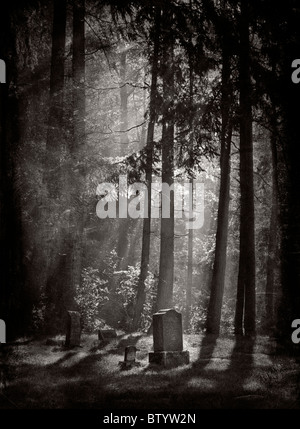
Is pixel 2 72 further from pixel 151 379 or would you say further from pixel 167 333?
pixel 167 333

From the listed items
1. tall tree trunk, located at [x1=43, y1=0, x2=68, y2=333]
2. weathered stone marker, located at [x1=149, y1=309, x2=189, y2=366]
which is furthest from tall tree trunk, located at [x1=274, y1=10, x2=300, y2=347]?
tall tree trunk, located at [x1=43, y1=0, x2=68, y2=333]

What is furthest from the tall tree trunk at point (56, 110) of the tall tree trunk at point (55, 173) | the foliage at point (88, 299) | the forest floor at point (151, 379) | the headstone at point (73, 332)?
the forest floor at point (151, 379)

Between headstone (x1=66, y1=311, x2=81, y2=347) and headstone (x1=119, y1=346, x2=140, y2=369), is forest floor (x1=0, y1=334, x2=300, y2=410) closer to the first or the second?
headstone (x1=119, y1=346, x2=140, y2=369)

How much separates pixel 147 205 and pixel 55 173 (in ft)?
15.7

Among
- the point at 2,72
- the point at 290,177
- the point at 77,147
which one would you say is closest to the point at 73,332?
the point at 77,147

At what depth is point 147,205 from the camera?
19.9 meters

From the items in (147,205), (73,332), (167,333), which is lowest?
(73,332)

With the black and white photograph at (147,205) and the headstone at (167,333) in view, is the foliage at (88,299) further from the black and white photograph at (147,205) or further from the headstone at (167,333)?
the headstone at (167,333)

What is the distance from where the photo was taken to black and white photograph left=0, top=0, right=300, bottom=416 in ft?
24.5

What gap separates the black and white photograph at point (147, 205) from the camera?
7.47m

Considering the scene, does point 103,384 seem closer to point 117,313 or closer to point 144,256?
point 144,256

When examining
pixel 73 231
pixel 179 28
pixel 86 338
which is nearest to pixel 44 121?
pixel 73 231

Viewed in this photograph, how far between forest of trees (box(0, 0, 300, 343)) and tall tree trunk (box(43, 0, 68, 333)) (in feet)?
0.14

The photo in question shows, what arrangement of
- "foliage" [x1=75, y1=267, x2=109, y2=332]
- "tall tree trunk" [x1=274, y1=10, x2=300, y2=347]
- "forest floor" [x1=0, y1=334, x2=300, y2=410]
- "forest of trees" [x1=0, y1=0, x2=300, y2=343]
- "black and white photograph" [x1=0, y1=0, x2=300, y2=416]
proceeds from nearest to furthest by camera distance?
"forest floor" [x1=0, y1=334, x2=300, y2=410]
"black and white photograph" [x1=0, y1=0, x2=300, y2=416]
"tall tree trunk" [x1=274, y1=10, x2=300, y2=347]
"forest of trees" [x1=0, y1=0, x2=300, y2=343]
"foliage" [x1=75, y1=267, x2=109, y2=332]
